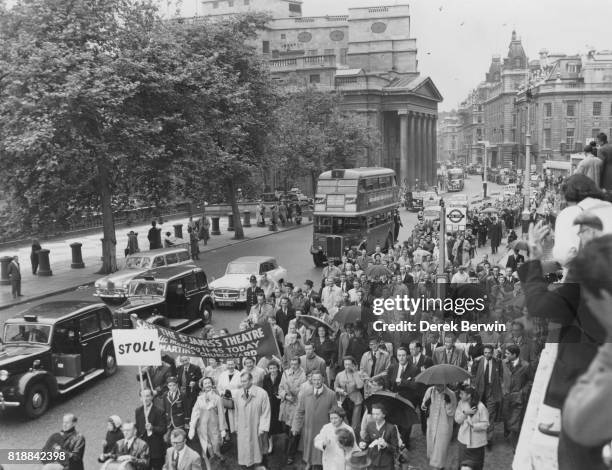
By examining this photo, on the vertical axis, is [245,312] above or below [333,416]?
below

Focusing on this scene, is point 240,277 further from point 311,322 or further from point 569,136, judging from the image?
point 569,136

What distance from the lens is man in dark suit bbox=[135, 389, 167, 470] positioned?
9.45m

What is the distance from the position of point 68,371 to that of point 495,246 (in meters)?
23.1

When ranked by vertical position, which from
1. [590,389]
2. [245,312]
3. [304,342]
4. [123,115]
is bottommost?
[245,312]

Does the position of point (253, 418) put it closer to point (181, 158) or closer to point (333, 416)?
point (333, 416)

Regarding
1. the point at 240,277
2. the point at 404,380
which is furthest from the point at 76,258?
the point at 404,380

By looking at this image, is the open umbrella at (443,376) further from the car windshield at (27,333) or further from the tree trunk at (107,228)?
the tree trunk at (107,228)

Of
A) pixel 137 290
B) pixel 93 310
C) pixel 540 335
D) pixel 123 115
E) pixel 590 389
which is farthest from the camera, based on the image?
pixel 123 115

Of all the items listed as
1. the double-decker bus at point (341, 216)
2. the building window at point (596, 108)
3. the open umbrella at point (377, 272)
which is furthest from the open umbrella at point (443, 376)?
the building window at point (596, 108)

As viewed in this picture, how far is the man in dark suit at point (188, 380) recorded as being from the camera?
1055 centimetres

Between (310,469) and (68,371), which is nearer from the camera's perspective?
(310,469)

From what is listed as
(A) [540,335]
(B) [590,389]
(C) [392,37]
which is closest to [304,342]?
(A) [540,335]

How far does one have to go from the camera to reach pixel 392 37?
90.9 m

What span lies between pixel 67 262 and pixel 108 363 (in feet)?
62.9
